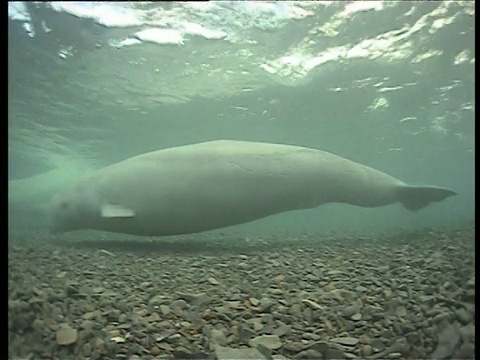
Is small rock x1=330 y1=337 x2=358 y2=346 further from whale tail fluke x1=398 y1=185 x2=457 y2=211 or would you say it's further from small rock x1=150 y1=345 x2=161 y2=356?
whale tail fluke x1=398 y1=185 x2=457 y2=211

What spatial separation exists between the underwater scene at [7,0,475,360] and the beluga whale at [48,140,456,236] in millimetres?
13

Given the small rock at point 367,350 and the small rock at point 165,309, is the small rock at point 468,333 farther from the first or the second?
the small rock at point 165,309

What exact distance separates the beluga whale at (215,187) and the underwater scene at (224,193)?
1cm

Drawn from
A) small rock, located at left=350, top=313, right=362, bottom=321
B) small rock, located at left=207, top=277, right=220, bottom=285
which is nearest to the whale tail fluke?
small rock, located at left=207, top=277, right=220, bottom=285

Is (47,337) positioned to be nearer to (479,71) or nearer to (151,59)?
(479,71)

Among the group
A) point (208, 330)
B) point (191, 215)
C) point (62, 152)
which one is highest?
point (62, 152)

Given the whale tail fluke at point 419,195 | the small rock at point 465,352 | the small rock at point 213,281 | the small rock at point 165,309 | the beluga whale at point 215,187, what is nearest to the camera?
the small rock at point 465,352

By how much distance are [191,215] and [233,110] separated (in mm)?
2315

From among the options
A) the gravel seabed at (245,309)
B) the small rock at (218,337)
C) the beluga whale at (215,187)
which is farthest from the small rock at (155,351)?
the beluga whale at (215,187)

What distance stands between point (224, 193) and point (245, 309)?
1.49m

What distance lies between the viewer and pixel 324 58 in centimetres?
375

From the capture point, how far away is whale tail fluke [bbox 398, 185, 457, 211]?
11.1ft

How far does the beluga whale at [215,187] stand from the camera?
2873mm
